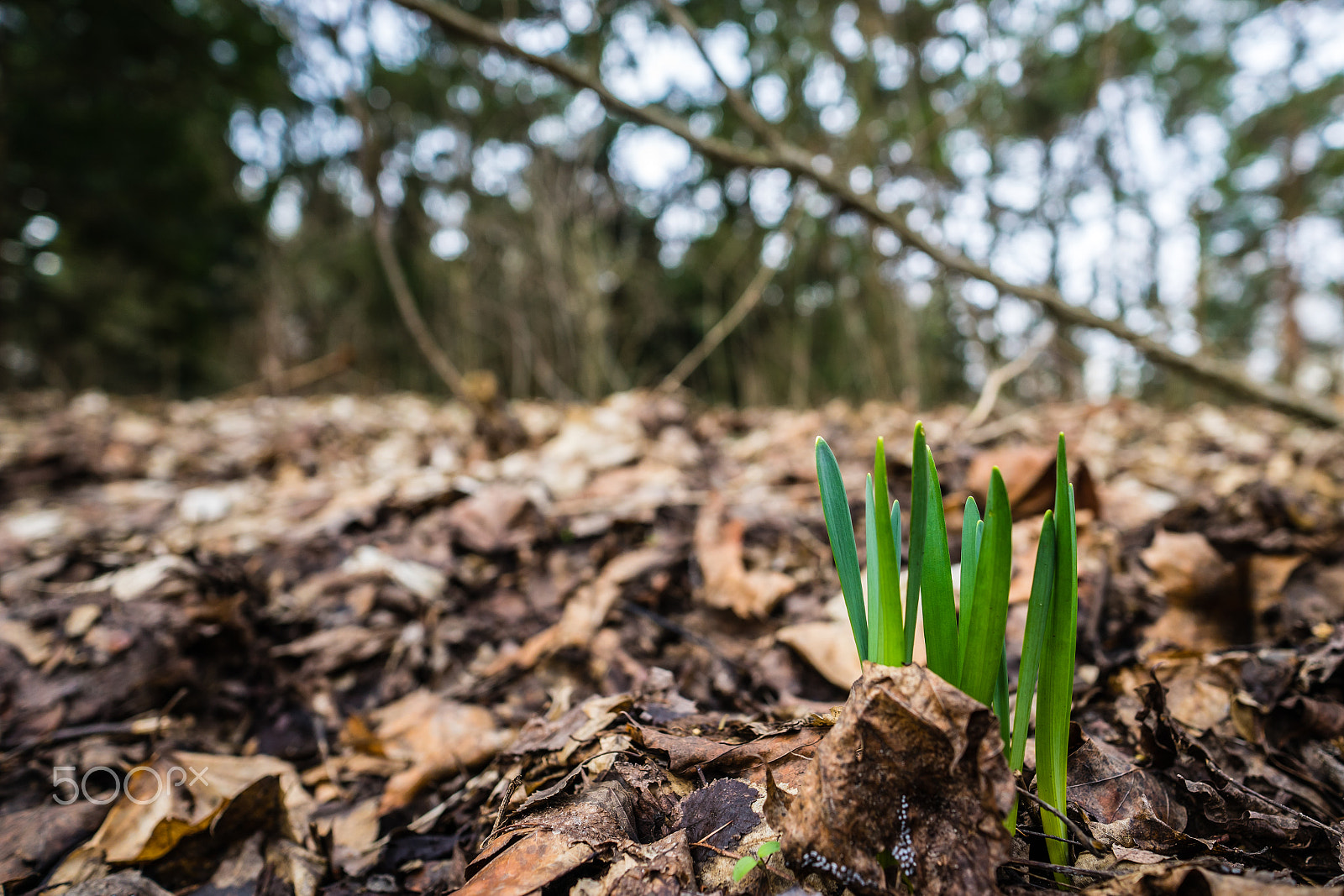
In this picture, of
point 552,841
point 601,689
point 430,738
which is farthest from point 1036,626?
point 430,738

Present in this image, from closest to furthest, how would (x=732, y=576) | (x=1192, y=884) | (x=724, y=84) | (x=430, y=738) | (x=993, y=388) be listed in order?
(x=1192, y=884), (x=430, y=738), (x=732, y=576), (x=724, y=84), (x=993, y=388)

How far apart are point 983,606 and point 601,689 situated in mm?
672

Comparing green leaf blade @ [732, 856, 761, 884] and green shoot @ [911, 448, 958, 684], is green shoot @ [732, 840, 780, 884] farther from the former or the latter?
green shoot @ [911, 448, 958, 684]

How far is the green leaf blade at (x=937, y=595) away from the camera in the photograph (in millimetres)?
516

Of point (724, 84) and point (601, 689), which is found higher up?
point (724, 84)

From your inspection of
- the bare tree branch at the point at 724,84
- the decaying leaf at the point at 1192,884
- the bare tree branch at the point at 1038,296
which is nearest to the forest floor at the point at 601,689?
the decaying leaf at the point at 1192,884

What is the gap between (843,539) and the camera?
571 millimetres

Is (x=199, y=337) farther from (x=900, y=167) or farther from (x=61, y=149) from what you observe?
(x=900, y=167)

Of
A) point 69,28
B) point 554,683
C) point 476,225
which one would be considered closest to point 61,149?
point 69,28

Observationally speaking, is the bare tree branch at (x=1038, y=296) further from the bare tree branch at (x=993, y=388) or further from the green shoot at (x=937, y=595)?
the green shoot at (x=937, y=595)

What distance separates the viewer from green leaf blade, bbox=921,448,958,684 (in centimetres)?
52

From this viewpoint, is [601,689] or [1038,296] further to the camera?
[1038,296]

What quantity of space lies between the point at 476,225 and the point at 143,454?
713 centimetres

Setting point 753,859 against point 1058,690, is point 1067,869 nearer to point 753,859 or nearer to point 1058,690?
point 1058,690
